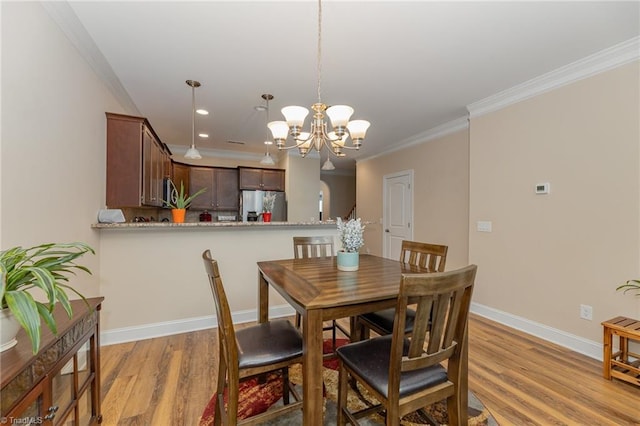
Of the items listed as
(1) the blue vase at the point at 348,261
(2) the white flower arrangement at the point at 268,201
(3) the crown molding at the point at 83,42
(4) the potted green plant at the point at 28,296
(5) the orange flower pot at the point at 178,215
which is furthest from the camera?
(2) the white flower arrangement at the point at 268,201

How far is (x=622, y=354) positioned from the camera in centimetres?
211

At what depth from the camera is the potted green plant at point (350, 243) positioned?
182 cm

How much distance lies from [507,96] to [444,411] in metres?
3.17

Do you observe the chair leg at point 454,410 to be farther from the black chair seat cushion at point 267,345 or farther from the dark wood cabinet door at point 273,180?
the dark wood cabinet door at point 273,180

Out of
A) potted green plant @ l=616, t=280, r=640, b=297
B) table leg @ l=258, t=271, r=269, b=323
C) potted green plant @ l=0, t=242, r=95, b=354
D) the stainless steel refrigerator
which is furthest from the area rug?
the stainless steel refrigerator

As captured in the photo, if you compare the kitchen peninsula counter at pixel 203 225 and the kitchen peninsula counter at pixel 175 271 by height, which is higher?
the kitchen peninsula counter at pixel 203 225

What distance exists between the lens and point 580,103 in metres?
2.54

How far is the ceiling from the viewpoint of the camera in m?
1.86

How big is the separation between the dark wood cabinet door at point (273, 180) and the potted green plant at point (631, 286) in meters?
5.07

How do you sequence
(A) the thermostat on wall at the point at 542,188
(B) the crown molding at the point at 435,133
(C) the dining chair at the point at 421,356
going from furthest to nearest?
(B) the crown molding at the point at 435,133 → (A) the thermostat on wall at the point at 542,188 → (C) the dining chair at the point at 421,356

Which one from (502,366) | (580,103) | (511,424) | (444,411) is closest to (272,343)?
(444,411)

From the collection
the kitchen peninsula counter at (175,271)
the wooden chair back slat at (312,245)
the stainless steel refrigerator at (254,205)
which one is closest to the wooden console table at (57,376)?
the kitchen peninsula counter at (175,271)

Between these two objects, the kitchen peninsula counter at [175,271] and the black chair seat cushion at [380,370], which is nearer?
the black chair seat cushion at [380,370]

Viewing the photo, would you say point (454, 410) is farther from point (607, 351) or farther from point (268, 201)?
point (268, 201)
